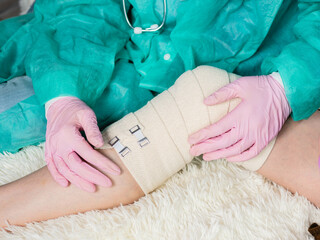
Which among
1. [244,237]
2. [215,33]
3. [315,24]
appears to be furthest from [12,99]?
[315,24]

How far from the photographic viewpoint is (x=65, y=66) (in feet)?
2.67

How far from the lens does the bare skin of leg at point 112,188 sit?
715mm

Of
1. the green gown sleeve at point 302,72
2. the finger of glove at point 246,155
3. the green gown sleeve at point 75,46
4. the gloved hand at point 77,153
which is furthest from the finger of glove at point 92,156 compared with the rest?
the green gown sleeve at point 302,72

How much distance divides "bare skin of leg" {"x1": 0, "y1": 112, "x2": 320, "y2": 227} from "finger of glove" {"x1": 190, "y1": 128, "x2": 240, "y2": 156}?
0.11 metres

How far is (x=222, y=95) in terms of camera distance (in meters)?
0.72

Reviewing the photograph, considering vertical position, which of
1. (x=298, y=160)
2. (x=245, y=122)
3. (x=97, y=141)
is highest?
(x=97, y=141)

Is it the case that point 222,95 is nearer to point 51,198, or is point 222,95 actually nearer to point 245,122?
point 245,122

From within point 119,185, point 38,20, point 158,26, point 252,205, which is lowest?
point 252,205

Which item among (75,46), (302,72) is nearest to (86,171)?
(75,46)

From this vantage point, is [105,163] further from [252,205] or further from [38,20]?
[38,20]

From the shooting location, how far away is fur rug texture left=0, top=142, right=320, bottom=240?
2.21ft

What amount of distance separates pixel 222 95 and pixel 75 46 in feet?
1.33

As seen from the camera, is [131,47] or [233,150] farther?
[131,47]

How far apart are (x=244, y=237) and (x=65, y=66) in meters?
0.54
